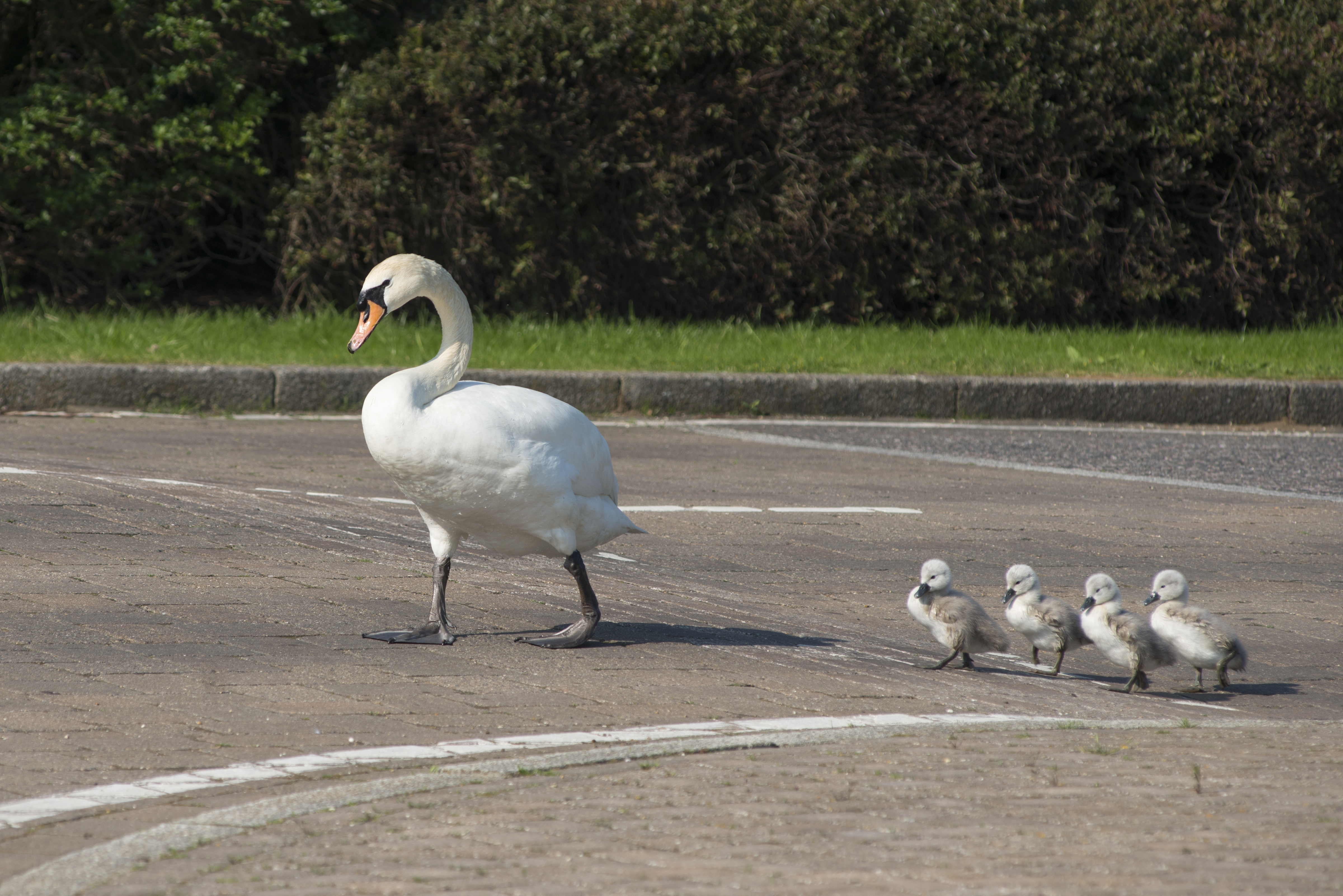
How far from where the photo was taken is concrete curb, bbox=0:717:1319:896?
2877mm

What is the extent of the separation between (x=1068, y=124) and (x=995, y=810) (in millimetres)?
11169

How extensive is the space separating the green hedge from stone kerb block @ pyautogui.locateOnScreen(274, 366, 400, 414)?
2664mm

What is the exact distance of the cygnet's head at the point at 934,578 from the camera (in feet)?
16.7

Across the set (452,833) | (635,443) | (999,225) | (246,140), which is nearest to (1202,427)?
(999,225)

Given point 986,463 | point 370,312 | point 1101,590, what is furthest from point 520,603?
point 986,463

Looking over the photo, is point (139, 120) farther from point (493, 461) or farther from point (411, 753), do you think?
point (411, 753)

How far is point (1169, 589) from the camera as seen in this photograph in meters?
5.11

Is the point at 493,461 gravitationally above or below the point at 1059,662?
above

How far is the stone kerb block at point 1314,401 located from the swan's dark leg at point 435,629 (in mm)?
8038

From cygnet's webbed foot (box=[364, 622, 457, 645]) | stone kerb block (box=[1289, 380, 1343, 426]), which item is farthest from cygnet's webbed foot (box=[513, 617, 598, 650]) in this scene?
stone kerb block (box=[1289, 380, 1343, 426])

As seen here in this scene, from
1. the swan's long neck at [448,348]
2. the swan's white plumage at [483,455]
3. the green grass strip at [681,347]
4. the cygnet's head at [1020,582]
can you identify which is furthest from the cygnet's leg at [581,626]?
the green grass strip at [681,347]

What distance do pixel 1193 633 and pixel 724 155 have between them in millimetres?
8886

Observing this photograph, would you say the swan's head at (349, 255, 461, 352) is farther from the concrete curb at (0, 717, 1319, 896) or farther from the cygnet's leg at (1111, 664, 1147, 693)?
the cygnet's leg at (1111, 664, 1147, 693)

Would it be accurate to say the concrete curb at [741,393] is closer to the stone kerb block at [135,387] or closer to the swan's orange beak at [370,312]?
→ the stone kerb block at [135,387]
